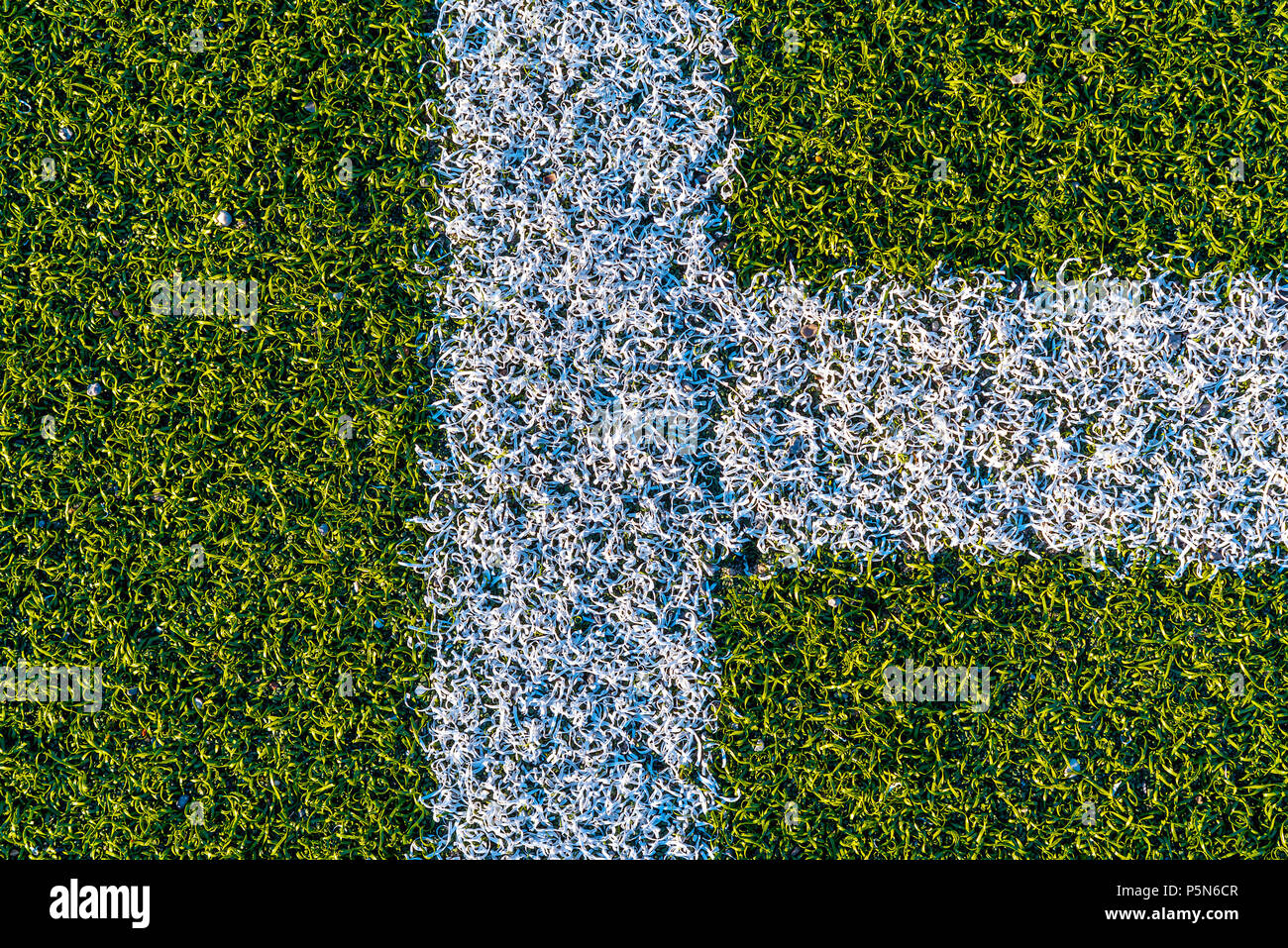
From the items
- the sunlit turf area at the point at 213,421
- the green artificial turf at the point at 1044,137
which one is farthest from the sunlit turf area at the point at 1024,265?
the sunlit turf area at the point at 213,421

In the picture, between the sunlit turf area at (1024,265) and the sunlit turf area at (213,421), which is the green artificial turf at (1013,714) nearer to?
the sunlit turf area at (1024,265)

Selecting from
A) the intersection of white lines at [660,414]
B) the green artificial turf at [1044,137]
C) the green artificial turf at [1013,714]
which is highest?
the green artificial turf at [1044,137]

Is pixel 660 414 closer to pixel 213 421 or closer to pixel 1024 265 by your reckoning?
pixel 1024 265

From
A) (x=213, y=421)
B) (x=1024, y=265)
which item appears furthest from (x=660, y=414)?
(x=213, y=421)

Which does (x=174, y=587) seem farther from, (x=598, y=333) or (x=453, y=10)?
(x=453, y=10)

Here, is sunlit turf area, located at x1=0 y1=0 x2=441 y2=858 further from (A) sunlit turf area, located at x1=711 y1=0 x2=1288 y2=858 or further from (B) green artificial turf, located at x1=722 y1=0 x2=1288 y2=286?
(B) green artificial turf, located at x1=722 y1=0 x2=1288 y2=286
